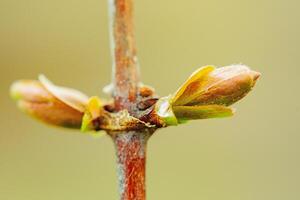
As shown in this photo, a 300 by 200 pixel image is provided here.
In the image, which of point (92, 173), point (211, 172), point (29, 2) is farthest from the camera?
point (29, 2)

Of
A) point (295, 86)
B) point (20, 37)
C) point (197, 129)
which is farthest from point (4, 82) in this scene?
point (295, 86)

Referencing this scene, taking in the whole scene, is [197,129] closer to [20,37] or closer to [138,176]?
[20,37]

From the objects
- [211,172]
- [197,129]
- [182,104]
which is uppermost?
[197,129]

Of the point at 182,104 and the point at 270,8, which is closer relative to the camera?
the point at 182,104

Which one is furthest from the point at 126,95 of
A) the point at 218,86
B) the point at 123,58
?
the point at 218,86

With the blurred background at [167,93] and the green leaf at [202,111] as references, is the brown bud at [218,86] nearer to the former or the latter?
the green leaf at [202,111]

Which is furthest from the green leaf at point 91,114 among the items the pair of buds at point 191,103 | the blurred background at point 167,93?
the blurred background at point 167,93
